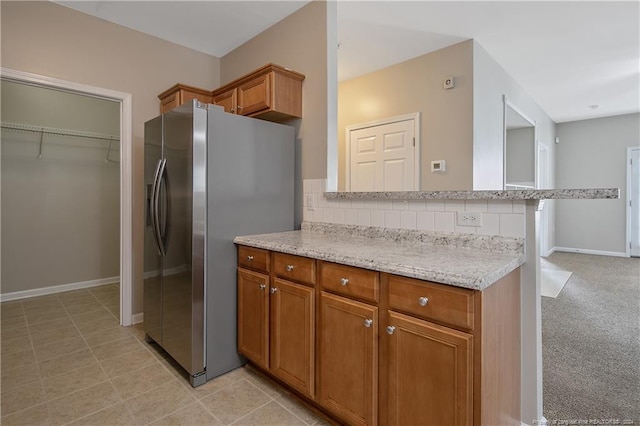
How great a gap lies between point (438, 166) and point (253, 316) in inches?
98.8

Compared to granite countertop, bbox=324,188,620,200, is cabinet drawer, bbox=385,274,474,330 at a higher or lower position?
lower

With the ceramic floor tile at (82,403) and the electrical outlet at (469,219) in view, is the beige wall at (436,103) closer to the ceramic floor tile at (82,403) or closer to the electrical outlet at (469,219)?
the electrical outlet at (469,219)

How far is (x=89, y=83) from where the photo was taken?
2.79m

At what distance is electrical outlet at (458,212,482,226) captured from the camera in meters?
1.66

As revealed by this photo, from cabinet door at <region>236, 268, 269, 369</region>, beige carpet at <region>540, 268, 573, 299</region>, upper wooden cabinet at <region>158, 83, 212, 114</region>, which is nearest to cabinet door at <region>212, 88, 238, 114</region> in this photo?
upper wooden cabinet at <region>158, 83, 212, 114</region>

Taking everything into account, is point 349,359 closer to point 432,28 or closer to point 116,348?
point 116,348

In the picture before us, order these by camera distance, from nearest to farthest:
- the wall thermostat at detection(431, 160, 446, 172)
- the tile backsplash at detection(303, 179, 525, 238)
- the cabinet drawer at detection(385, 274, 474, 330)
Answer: the cabinet drawer at detection(385, 274, 474, 330) < the tile backsplash at detection(303, 179, 525, 238) < the wall thermostat at detection(431, 160, 446, 172)

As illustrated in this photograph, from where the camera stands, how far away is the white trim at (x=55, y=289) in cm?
365

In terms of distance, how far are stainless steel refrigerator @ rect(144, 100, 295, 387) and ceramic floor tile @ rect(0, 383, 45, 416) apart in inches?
26.8

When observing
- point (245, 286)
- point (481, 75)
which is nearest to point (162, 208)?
point (245, 286)

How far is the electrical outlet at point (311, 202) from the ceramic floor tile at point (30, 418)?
6.39 ft

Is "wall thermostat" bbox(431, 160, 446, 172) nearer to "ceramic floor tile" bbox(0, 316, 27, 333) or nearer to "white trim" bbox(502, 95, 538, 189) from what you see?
"white trim" bbox(502, 95, 538, 189)

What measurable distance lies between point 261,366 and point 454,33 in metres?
3.39

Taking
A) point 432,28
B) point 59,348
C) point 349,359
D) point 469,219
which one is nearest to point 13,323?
point 59,348
